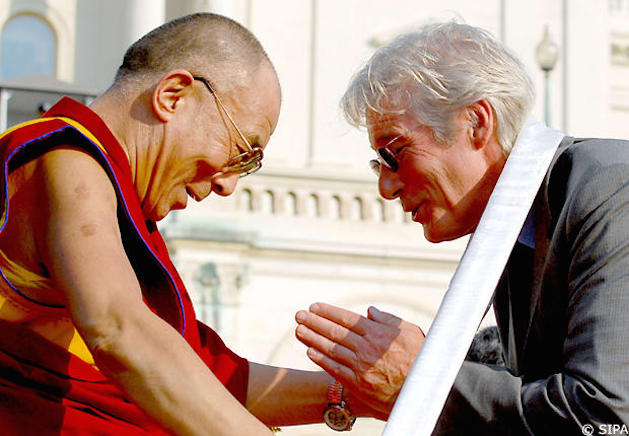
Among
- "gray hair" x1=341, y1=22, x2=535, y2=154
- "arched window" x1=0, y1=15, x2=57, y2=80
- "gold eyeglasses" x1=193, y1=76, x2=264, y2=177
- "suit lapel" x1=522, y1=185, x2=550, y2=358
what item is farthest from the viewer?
"arched window" x1=0, y1=15, x2=57, y2=80

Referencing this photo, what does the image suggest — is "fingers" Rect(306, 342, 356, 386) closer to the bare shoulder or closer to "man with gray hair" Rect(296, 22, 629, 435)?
"man with gray hair" Rect(296, 22, 629, 435)

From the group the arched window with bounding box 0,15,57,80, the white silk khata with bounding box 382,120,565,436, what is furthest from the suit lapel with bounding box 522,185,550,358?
the arched window with bounding box 0,15,57,80

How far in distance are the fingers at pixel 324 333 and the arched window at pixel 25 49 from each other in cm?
1413

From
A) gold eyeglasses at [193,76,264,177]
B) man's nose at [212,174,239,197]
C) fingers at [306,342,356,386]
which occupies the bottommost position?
fingers at [306,342,356,386]

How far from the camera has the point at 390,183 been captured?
353cm

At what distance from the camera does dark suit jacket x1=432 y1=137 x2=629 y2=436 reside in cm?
260

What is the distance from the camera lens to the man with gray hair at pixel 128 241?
8.33 ft

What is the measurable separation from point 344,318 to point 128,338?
0.60m

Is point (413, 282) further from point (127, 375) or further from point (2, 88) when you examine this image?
point (127, 375)

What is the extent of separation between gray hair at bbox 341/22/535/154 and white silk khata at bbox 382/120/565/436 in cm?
34

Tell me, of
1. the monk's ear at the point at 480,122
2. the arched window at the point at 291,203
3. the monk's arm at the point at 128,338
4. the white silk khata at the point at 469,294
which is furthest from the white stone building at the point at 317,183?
the monk's arm at the point at 128,338

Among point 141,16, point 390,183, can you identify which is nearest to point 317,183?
point 141,16

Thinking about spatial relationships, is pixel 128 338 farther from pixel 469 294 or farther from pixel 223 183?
pixel 223 183

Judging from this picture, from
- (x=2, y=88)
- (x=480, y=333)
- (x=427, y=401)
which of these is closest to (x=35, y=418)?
(x=427, y=401)
